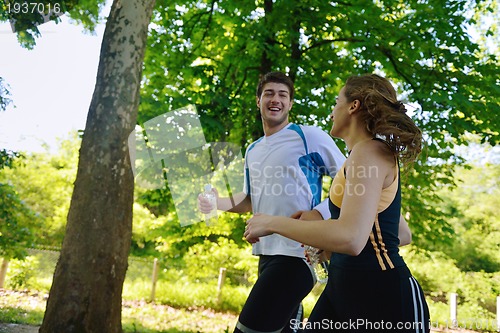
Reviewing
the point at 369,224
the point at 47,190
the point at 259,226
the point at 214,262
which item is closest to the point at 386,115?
the point at 369,224

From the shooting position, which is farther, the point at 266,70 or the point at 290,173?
the point at 266,70

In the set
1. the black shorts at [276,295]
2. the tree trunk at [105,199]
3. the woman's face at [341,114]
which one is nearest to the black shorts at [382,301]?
the woman's face at [341,114]

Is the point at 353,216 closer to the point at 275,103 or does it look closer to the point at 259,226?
the point at 259,226

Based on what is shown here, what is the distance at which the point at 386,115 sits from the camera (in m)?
1.67

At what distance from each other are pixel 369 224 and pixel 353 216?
0.06 meters

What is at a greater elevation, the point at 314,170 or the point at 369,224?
the point at 314,170

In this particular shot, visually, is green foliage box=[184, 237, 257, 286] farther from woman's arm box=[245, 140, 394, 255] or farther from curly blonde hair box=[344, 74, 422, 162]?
woman's arm box=[245, 140, 394, 255]

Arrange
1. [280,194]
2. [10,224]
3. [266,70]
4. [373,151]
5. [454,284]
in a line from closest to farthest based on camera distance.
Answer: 1. [373,151]
2. [280,194]
3. [10,224]
4. [266,70]
5. [454,284]

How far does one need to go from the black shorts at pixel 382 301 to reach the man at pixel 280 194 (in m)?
0.61

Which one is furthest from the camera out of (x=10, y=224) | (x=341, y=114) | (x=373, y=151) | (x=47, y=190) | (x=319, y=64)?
(x=47, y=190)

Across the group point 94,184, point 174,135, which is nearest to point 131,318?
point 174,135

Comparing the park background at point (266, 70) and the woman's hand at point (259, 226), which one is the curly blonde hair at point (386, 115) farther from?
the park background at point (266, 70)

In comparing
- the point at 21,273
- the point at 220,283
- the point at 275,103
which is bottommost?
the point at 21,273

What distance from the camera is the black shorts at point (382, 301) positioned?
1.56 m
